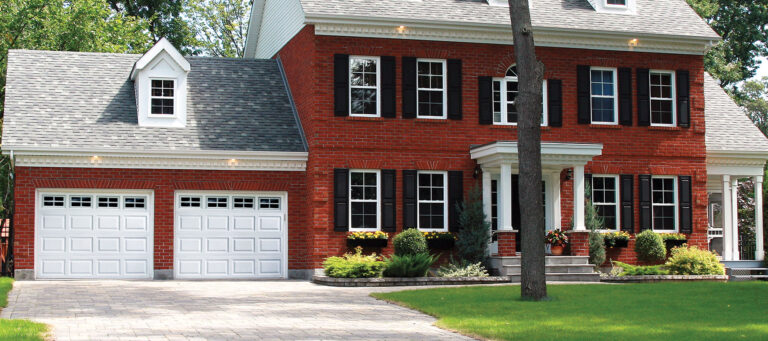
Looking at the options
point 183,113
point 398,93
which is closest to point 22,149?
point 183,113

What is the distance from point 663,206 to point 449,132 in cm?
648

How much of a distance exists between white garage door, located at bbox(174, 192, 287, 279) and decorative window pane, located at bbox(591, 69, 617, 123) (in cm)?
874

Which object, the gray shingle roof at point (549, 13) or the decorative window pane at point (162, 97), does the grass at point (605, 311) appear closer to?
the gray shingle roof at point (549, 13)

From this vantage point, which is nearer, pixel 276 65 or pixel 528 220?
pixel 528 220

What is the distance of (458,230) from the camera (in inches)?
942

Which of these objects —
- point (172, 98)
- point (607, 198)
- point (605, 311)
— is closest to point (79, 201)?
point (172, 98)

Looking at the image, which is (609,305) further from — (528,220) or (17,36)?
(17,36)

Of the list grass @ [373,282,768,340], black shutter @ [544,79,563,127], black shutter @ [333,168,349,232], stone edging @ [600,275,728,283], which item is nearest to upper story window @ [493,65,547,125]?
black shutter @ [544,79,563,127]

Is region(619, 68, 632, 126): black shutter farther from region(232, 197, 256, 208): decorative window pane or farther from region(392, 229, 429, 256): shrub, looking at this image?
region(232, 197, 256, 208): decorative window pane

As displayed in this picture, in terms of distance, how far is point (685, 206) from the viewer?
84.6 feet

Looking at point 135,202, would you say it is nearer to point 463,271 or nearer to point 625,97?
point 463,271

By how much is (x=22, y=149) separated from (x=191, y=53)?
2071 centimetres

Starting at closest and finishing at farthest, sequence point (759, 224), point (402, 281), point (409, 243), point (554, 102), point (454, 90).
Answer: point (402, 281) → point (409, 243) → point (454, 90) → point (554, 102) → point (759, 224)

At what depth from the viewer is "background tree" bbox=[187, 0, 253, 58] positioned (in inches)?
1694
